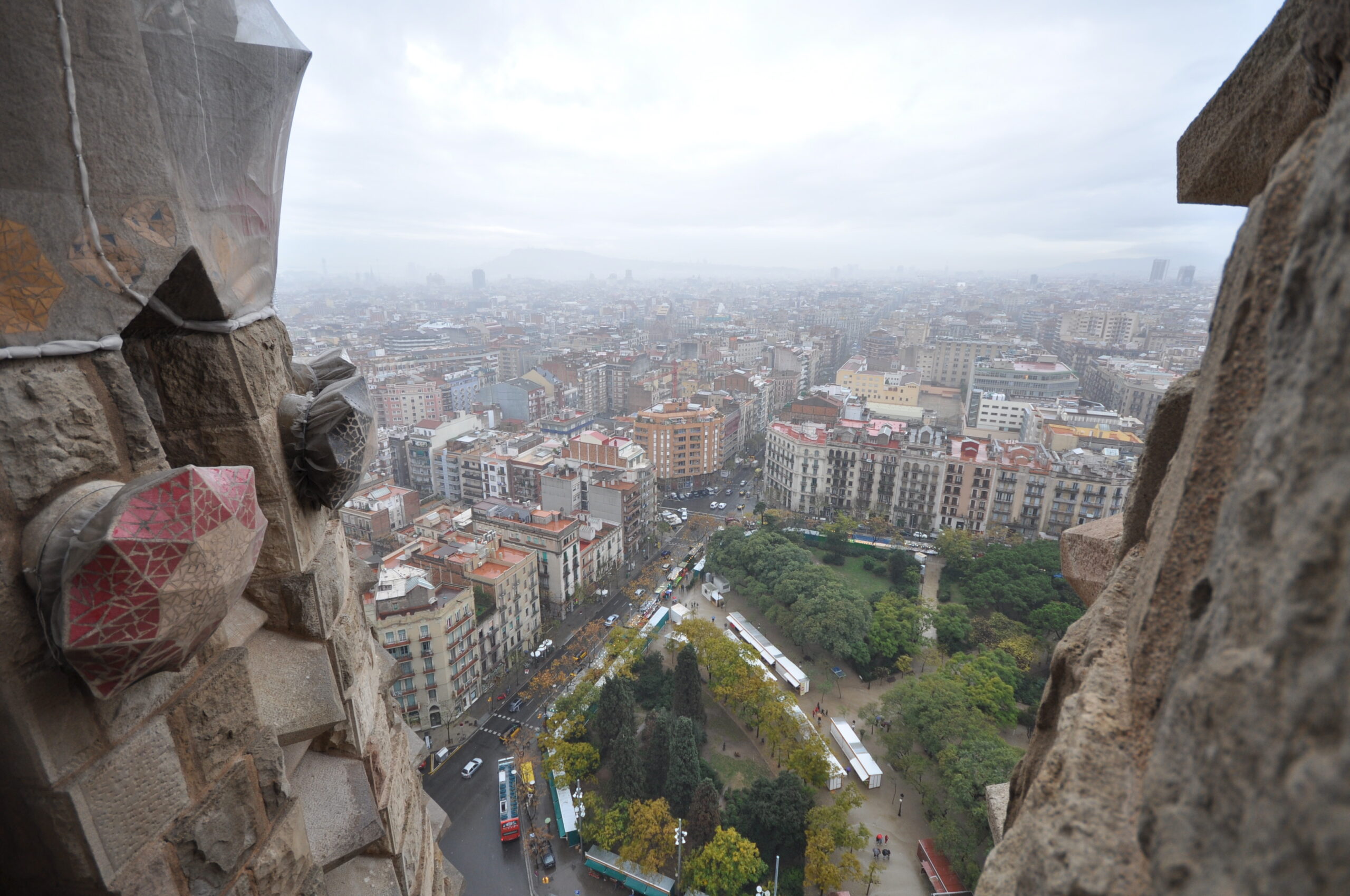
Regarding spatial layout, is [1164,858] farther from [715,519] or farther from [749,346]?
[749,346]

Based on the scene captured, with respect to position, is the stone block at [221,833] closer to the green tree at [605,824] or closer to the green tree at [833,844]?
the green tree at [833,844]

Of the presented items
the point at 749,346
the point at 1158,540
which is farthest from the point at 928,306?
the point at 1158,540

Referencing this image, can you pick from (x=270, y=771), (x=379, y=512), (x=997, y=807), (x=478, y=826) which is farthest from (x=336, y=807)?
(x=379, y=512)

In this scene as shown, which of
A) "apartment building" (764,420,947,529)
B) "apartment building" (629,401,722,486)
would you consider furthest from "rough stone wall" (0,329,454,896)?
"apartment building" (629,401,722,486)

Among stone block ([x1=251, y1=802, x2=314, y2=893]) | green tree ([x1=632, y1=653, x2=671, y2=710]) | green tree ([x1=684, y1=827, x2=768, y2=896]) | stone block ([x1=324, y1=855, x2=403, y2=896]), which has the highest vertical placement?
stone block ([x1=251, y1=802, x2=314, y2=893])

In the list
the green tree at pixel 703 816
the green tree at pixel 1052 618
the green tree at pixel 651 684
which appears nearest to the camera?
the green tree at pixel 703 816

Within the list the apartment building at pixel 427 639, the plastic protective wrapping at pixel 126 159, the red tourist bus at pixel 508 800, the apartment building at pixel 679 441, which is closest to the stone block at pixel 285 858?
the plastic protective wrapping at pixel 126 159

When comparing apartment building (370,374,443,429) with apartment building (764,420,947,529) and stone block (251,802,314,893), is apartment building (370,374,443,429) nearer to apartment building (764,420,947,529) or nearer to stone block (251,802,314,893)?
apartment building (764,420,947,529)
